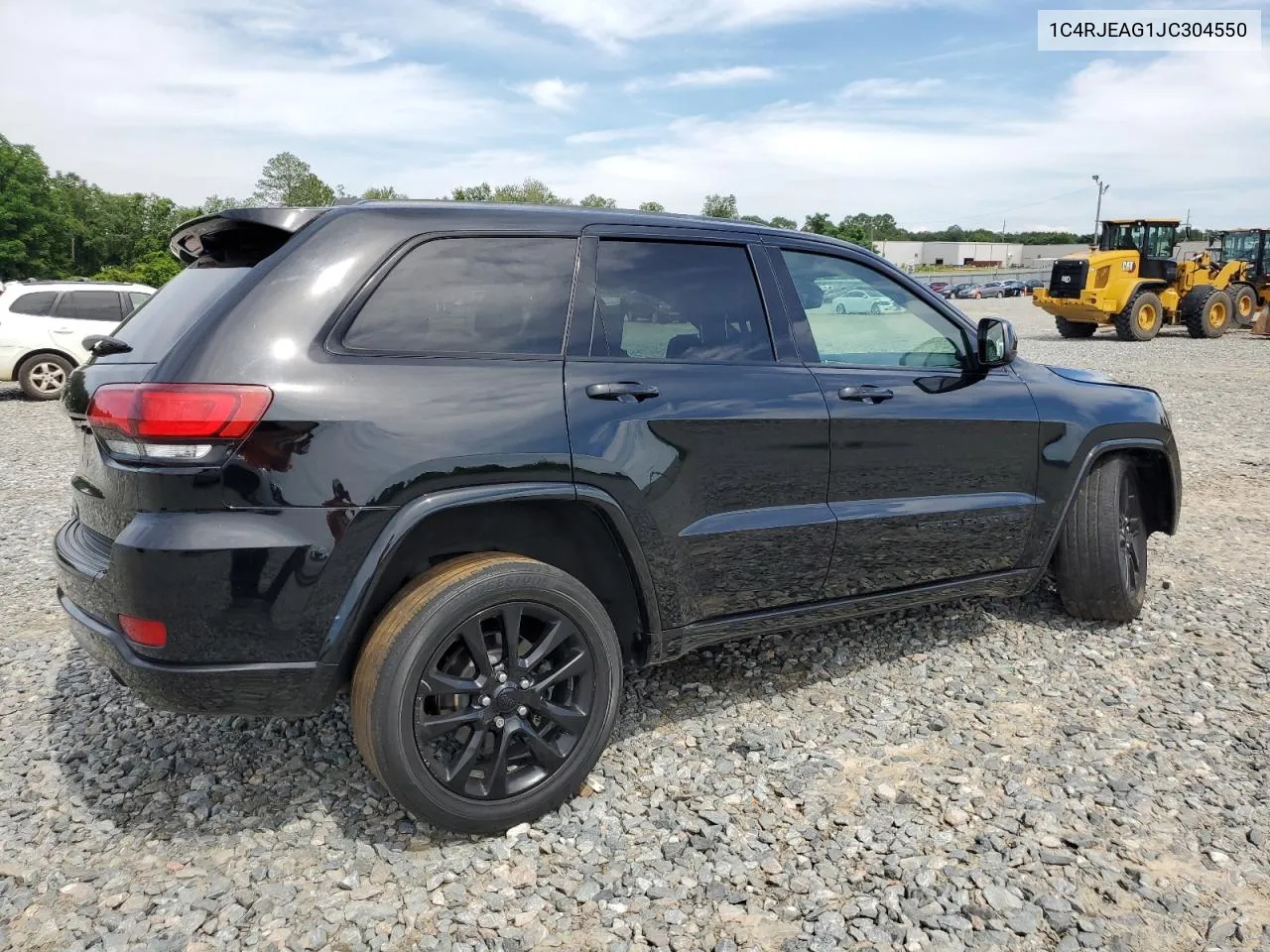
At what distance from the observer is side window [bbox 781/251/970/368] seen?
3.41 meters

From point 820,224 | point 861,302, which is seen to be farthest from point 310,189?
point 861,302

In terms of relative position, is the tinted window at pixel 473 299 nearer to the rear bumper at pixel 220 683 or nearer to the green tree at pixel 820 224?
the rear bumper at pixel 220 683

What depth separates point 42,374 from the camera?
41.9 ft

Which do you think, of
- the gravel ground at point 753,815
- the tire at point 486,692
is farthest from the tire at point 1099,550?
the tire at point 486,692

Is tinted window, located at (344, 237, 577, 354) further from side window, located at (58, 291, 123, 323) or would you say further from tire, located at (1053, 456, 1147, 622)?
side window, located at (58, 291, 123, 323)

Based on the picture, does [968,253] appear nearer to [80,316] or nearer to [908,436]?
[80,316]

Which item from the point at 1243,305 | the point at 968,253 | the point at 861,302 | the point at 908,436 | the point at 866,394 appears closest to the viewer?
the point at 866,394

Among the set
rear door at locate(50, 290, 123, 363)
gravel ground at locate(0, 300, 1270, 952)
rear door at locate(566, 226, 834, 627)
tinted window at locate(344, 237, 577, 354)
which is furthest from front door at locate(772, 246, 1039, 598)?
rear door at locate(50, 290, 123, 363)

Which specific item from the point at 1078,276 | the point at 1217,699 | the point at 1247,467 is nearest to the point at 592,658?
the point at 1217,699

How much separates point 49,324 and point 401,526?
12.6m

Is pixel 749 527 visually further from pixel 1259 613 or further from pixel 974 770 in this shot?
pixel 1259 613

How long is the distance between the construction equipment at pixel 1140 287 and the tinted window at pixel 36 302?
1879cm

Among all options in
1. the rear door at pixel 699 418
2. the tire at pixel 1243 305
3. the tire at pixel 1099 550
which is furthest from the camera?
the tire at pixel 1243 305

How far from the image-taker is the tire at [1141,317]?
2052cm
